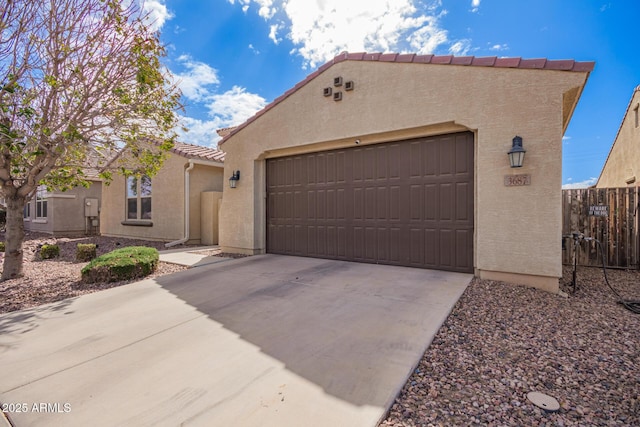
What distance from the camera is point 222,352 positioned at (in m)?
2.94

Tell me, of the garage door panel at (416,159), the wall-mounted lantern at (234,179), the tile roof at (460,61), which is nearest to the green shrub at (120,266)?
the wall-mounted lantern at (234,179)

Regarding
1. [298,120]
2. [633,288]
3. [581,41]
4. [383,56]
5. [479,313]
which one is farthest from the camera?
[298,120]

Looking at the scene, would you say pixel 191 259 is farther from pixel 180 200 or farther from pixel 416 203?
pixel 416 203

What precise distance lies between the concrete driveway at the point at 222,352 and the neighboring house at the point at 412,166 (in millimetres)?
1147

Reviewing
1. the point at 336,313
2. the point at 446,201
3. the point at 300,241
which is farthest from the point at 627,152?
the point at 336,313

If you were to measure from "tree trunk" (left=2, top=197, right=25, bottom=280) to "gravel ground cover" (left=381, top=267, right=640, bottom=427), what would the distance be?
7476 mm

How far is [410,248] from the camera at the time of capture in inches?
246

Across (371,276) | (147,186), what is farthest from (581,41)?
(147,186)

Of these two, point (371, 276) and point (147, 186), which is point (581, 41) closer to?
point (371, 276)

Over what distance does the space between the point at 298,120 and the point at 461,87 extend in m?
3.66

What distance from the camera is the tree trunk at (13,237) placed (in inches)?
231

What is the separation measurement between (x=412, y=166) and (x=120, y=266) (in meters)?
6.02

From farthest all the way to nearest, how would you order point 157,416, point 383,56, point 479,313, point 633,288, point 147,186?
point 147,186
point 383,56
point 633,288
point 479,313
point 157,416

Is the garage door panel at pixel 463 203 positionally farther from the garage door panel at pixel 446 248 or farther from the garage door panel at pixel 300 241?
the garage door panel at pixel 300 241
